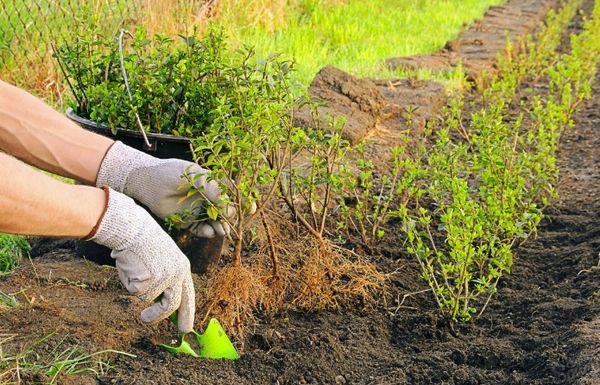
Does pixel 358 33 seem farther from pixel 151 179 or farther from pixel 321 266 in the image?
pixel 151 179

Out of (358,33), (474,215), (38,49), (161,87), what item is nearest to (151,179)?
(161,87)

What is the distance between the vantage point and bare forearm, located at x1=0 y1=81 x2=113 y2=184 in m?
2.54

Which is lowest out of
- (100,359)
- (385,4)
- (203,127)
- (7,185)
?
(385,4)

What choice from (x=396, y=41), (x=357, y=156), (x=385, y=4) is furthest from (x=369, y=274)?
(x=385, y=4)

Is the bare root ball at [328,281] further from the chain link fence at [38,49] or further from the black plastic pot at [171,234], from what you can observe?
the chain link fence at [38,49]

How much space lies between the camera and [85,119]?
9.43 feet

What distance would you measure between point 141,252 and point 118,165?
47 centimetres

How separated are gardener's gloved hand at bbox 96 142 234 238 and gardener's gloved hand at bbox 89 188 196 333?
0.30 meters

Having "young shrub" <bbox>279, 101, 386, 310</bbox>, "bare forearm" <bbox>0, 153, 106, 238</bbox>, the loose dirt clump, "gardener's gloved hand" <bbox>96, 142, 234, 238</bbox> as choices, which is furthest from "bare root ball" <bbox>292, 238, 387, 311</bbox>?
the loose dirt clump

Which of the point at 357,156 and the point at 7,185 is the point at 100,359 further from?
the point at 357,156

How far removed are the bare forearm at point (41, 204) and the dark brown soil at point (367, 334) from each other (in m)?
0.37

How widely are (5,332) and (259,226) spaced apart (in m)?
1.11

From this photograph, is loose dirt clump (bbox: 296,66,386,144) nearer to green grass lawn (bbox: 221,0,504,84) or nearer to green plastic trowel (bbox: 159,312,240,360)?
green grass lawn (bbox: 221,0,504,84)

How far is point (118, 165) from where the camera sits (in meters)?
2.60
